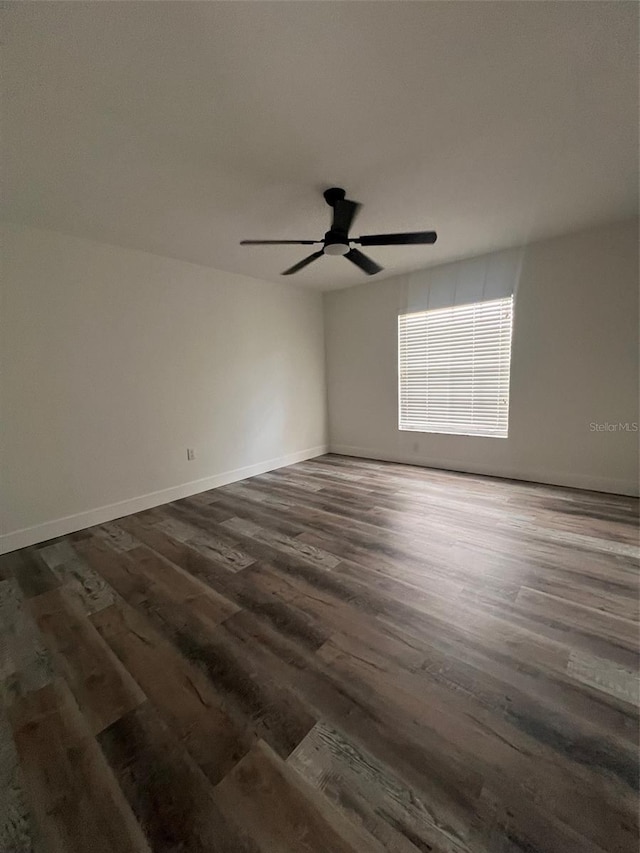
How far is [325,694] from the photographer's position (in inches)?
50.1

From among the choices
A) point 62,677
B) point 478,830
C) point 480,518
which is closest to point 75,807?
point 62,677

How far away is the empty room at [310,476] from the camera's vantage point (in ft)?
3.34

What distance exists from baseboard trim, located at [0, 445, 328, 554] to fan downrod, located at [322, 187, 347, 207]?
9.69 feet

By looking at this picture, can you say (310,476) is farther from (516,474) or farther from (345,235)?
(345,235)

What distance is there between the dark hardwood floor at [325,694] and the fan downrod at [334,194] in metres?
2.39

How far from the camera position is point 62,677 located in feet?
4.57

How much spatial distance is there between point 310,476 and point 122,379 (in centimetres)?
227

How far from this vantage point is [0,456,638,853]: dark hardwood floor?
2.98 feet

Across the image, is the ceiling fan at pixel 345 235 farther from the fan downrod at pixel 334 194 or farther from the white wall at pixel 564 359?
the white wall at pixel 564 359

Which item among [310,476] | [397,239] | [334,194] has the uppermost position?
[334,194]

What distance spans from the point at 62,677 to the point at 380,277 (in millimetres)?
4615

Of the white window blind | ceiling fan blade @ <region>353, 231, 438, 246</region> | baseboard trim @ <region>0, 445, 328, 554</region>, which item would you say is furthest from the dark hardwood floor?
ceiling fan blade @ <region>353, 231, 438, 246</region>

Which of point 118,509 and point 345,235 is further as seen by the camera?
point 118,509

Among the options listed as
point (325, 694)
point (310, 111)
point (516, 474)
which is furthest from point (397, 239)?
point (516, 474)
